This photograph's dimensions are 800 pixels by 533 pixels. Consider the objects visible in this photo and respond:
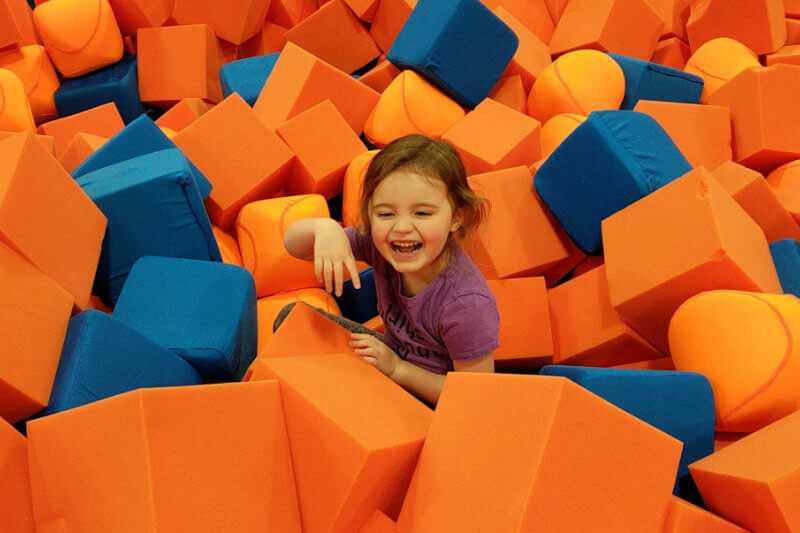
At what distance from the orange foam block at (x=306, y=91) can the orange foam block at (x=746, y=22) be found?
1.04 metres

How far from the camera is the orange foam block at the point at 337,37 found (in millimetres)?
2346

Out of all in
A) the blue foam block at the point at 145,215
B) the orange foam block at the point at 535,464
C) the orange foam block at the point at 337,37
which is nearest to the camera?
the orange foam block at the point at 535,464

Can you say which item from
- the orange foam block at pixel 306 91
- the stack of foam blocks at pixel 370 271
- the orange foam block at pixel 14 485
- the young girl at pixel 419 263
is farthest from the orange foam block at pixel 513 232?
the orange foam block at pixel 14 485

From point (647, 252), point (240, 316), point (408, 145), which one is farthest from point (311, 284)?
point (647, 252)

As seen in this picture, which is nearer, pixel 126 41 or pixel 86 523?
pixel 86 523

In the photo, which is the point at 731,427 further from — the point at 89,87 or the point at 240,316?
the point at 89,87

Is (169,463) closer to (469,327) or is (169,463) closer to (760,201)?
(469,327)

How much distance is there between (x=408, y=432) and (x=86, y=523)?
0.36 meters

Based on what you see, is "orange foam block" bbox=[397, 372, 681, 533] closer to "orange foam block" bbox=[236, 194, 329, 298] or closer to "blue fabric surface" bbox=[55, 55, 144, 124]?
"orange foam block" bbox=[236, 194, 329, 298]

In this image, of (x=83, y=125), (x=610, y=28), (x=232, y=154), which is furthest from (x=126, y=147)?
(x=610, y=28)

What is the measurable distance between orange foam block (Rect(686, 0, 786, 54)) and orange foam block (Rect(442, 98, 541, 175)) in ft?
2.72

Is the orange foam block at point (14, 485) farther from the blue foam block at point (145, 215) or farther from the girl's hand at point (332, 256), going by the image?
the blue foam block at point (145, 215)

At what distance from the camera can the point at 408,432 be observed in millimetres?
869

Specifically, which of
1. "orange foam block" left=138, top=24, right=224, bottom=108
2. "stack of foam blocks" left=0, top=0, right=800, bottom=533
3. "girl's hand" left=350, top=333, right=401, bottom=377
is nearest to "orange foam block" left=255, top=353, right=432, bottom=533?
"stack of foam blocks" left=0, top=0, right=800, bottom=533
